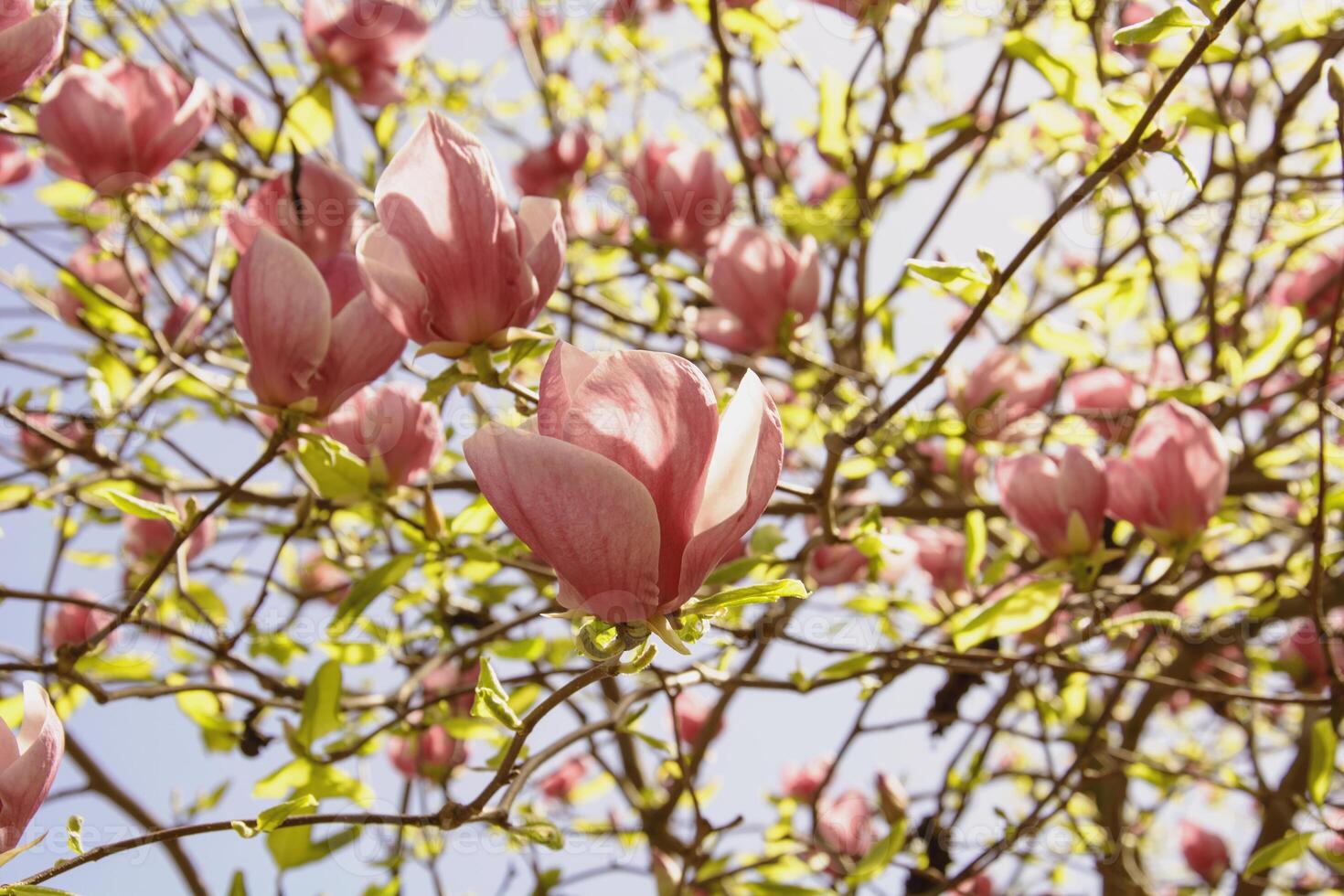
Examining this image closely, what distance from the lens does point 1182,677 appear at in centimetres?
174

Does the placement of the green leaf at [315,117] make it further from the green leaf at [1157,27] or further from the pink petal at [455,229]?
the green leaf at [1157,27]

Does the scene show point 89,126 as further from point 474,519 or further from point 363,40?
point 474,519

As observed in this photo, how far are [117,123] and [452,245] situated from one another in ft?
1.84

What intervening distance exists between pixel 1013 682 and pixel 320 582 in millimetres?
1160

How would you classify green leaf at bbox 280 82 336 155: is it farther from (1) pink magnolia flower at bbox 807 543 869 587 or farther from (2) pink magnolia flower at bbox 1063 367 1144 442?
(2) pink magnolia flower at bbox 1063 367 1144 442

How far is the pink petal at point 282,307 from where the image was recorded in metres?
0.75

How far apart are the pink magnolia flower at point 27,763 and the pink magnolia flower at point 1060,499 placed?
820 mm

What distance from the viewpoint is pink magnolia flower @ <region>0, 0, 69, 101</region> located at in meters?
0.69

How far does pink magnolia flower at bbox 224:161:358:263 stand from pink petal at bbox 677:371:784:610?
60 centimetres

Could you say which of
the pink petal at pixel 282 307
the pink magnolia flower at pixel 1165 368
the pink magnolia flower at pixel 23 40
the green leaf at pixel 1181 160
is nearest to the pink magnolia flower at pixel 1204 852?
the pink magnolia flower at pixel 1165 368

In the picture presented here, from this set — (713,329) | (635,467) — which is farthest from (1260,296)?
(635,467)

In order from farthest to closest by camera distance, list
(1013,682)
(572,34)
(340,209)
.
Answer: (572,34) → (1013,682) → (340,209)

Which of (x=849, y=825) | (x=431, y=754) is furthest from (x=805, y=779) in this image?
(x=431, y=754)

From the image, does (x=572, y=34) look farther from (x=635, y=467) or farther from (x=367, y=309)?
(x=635, y=467)
